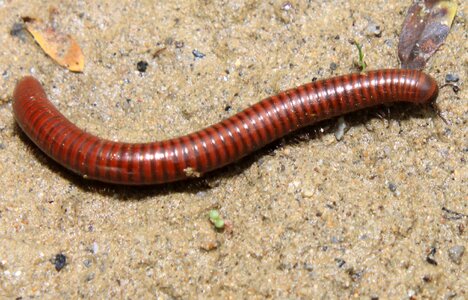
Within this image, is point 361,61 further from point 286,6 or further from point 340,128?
point 286,6

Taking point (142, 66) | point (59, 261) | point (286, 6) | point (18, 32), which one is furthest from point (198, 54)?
point (59, 261)

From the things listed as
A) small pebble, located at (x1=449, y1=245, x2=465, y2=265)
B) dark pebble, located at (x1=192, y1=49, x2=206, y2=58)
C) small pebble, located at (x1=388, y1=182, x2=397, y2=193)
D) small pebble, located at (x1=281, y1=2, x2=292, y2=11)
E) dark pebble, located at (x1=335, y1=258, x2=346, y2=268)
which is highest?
small pebble, located at (x1=281, y1=2, x2=292, y2=11)

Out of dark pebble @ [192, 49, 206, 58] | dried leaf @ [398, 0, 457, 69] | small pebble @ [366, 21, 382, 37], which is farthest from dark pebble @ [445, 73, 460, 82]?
dark pebble @ [192, 49, 206, 58]

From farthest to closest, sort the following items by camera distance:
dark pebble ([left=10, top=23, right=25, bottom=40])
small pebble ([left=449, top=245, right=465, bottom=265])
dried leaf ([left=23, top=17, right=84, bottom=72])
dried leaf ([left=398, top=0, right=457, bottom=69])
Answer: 1. dark pebble ([left=10, top=23, right=25, bottom=40])
2. dried leaf ([left=23, top=17, right=84, bottom=72])
3. dried leaf ([left=398, top=0, right=457, bottom=69])
4. small pebble ([left=449, top=245, right=465, bottom=265])

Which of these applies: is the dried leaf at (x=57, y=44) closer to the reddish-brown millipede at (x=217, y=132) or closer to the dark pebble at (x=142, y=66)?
the dark pebble at (x=142, y=66)

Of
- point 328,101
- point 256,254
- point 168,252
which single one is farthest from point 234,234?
point 328,101

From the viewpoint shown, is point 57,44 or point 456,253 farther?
point 57,44

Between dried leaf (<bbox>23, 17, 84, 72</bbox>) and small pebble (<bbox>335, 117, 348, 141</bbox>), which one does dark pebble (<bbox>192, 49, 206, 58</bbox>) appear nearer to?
dried leaf (<bbox>23, 17, 84, 72</bbox>)
